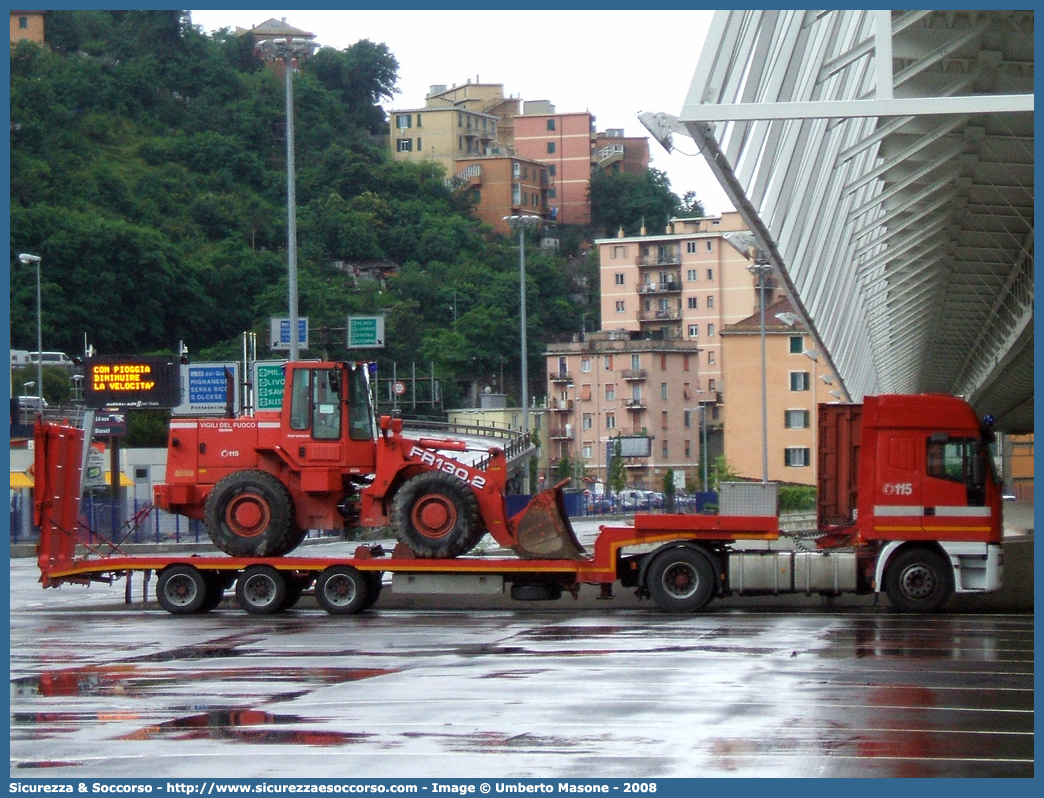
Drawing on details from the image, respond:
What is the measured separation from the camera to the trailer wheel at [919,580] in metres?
20.4

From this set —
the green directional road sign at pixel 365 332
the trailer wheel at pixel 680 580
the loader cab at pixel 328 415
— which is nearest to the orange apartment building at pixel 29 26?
the green directional road sign at pixel 365 332

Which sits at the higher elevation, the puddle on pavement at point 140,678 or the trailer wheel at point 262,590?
the trailer wheel at point 262,590

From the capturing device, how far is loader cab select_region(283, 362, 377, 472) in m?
21.7

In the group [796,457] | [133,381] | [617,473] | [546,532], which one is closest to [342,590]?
[546,532]

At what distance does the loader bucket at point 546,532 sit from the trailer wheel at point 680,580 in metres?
1.05

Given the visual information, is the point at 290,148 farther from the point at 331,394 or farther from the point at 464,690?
the point at 464,690

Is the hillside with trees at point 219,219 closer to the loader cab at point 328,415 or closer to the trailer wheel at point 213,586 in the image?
the loader cab at point 328,415

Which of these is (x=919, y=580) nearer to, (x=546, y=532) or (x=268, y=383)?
(x=546, y=532)

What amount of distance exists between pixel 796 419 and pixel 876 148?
83509 mm

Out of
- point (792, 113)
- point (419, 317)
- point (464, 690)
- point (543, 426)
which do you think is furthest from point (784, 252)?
point (543, 426)

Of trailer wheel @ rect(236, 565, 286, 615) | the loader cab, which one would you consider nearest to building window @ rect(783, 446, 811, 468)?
the loader cab

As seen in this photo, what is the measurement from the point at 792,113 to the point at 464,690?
6.05 metres

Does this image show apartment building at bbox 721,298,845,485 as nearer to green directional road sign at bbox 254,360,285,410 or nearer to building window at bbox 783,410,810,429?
building window at bbox 783,410,810,429

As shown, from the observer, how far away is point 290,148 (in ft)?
96.6
